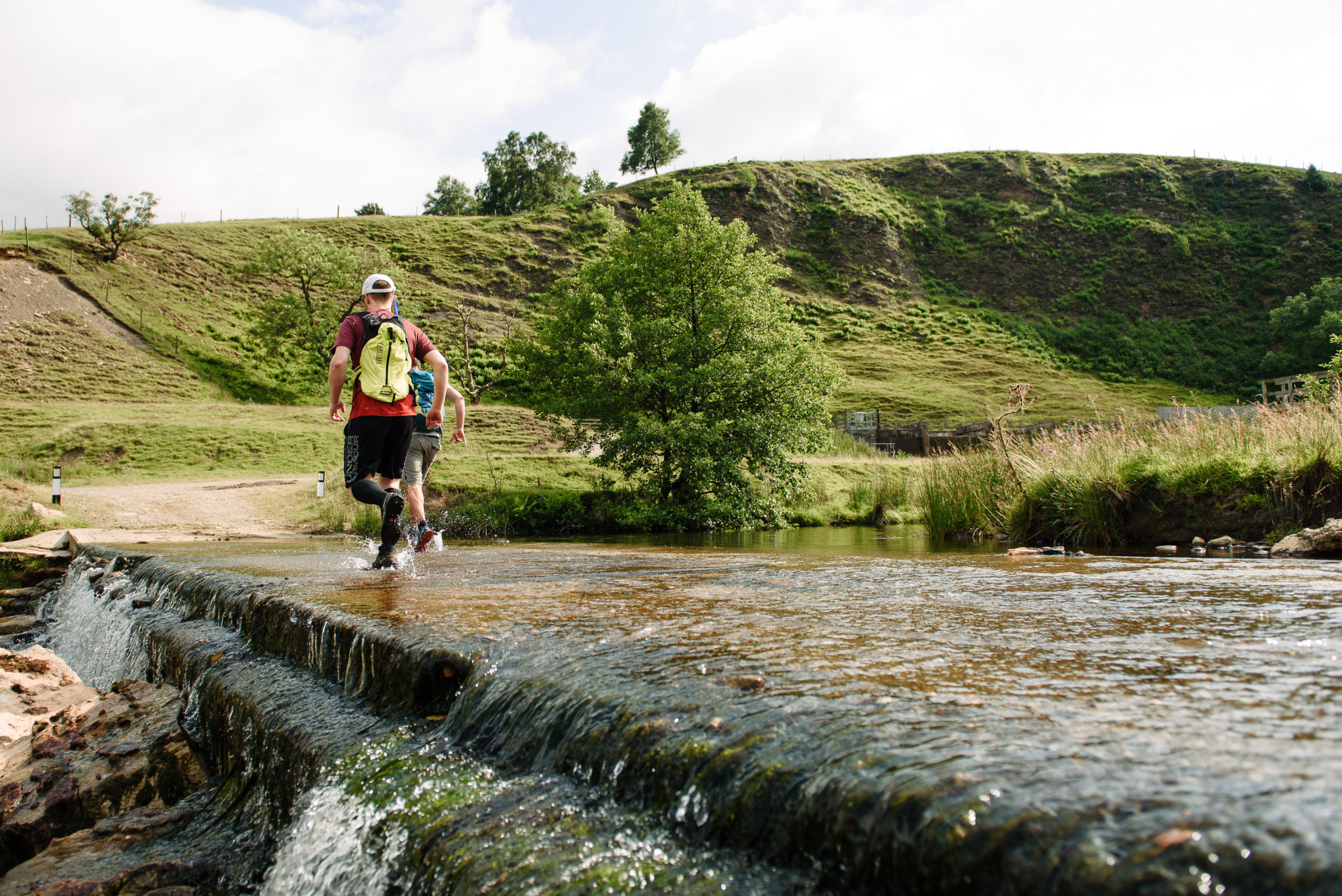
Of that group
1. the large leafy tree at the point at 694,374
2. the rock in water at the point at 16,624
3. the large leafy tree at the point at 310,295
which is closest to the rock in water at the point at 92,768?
the rock in water at the point at 16,624

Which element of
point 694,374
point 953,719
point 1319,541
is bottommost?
point 1319,541

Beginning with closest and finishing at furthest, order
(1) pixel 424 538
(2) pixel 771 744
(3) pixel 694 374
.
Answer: (2) pixel 771 744 < (1) pixel 424 538 < (3) pixel 694 374

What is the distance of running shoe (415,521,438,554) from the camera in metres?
8.93

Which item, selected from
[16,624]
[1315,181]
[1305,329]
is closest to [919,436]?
[16,624]

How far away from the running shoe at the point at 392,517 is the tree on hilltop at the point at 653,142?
4386 inches

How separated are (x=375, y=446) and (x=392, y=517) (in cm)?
66

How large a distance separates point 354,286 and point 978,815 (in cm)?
5064

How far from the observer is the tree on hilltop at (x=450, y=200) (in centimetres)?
11606

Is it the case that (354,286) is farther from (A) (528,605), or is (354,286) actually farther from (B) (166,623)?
(A) (528,605)

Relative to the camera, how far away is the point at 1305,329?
65.3 m

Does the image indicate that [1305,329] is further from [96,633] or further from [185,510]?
Result: [96,633]

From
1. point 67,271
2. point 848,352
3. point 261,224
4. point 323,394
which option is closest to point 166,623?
point 323,394

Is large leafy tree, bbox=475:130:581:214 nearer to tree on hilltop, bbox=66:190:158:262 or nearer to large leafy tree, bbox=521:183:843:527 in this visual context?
tree on hilltop, bbox=66:190:158:262

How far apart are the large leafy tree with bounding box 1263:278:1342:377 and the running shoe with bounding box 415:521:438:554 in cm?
7104
